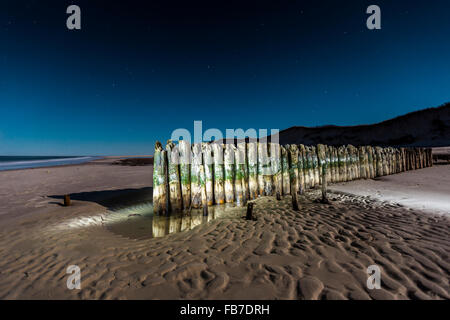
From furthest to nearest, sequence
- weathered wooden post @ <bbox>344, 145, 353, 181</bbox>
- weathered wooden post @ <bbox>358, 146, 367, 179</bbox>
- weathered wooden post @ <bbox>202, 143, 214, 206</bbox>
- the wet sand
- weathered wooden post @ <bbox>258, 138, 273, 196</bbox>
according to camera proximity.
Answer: weathered wooden post @ <bbox>358, 146, 367, 179</bbox>
weathered wooden post @ <bbox>344, 145, 353, 181</bbox>
weathered wooden post @ <bbox>258, 138, 273, 196</bbox>
weathered wooden post @ <bbox>202, 143, 214, 206</bbox>
the wet sand

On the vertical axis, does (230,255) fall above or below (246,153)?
below

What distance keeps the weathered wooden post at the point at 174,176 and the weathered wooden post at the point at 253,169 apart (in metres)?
2.37

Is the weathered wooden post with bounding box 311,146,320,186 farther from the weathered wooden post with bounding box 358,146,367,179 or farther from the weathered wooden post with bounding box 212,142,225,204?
the weathered wooden post with bounding box 212,142,225,204

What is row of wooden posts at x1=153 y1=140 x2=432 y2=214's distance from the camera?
17.6 feet

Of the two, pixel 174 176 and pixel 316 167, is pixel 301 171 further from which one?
pixel 174 176

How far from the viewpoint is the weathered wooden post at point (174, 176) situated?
5328mm

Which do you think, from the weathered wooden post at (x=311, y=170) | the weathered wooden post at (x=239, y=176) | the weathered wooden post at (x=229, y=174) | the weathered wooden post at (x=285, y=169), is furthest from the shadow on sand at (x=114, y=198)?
the weathered wooden post at (x=311, y=170)

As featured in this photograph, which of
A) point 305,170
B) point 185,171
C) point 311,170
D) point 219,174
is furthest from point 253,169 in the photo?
point 311,170

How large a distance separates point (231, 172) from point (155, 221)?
267 centimetres

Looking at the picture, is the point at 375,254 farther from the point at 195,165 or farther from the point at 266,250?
the point at 195,165

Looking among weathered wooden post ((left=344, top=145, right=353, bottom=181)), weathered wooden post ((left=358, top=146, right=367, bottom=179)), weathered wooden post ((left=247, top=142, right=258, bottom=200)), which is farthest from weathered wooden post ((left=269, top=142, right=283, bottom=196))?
weathered wooden post ((left=358, top=146, right=367, bottom=179))
